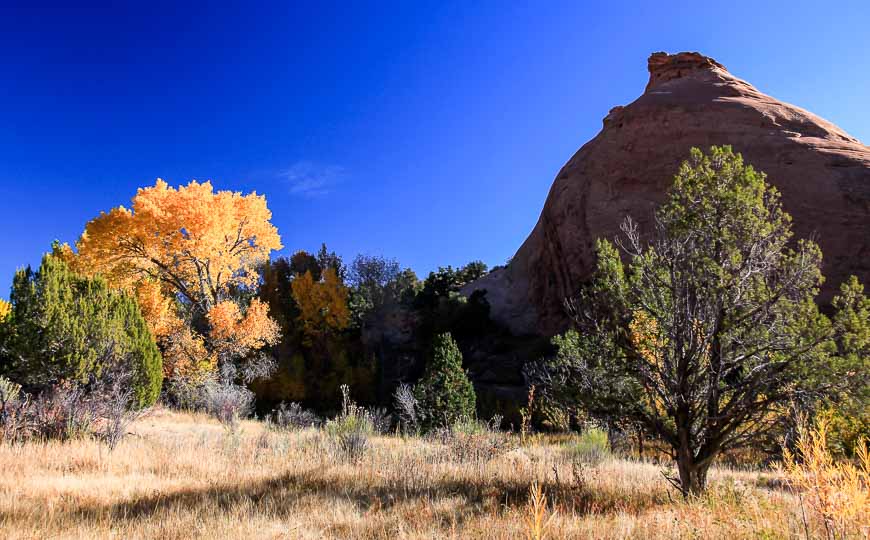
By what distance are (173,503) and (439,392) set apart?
9.06 m

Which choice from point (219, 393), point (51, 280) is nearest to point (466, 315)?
point (219, 393)

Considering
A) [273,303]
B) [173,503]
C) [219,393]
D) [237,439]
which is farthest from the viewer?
[273,303]

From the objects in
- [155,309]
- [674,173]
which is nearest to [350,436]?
[155,309]

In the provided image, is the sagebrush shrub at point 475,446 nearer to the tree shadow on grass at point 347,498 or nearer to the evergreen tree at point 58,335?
the tree shadow on grass at point 347,498

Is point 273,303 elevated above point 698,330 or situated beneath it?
elevated above

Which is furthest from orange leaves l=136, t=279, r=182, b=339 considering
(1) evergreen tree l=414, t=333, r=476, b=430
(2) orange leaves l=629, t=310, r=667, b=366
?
(2) orange leaves l=629, t=310, r=667, b=366

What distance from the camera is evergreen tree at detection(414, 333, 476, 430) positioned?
12688 millimetres

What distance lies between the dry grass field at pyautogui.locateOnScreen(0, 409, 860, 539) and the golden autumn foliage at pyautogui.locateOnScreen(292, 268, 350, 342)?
22.0 metres

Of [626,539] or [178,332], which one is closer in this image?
[626,539]

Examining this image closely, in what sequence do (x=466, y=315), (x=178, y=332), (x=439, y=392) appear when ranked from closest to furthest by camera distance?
(x=439, y=392), (x=178, y=332), (x=466, y=315)

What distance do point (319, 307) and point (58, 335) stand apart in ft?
62.0

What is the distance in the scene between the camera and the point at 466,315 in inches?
1177

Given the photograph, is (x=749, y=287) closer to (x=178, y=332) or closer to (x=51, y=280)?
(x=51, y=280)

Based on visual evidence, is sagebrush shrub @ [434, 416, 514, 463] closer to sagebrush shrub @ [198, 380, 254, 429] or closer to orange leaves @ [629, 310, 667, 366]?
orange leaves @ [629, 310, 667, 366]
